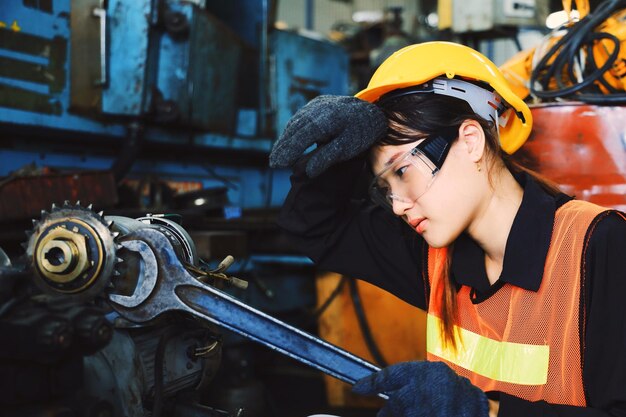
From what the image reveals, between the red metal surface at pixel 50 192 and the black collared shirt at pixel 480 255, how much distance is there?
36.5 inches

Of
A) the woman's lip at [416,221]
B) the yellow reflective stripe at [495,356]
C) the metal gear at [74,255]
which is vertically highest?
the woman's lip at [416,221]

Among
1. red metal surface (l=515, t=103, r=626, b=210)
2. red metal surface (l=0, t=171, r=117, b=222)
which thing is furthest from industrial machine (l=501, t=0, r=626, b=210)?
red metal surface (l=0, t=171, r=117, b=222)

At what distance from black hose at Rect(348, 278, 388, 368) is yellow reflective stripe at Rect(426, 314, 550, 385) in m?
1.55

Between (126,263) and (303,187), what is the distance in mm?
548

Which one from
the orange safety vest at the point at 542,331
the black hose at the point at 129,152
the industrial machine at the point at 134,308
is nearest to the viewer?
the industrial machine at the point at 134,308

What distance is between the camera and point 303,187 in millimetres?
1456

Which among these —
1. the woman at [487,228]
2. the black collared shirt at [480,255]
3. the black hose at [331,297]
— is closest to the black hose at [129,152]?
the black hose at [331,297]

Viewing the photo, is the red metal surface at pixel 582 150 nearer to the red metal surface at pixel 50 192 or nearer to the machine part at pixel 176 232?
the machine part at pixel 176 232

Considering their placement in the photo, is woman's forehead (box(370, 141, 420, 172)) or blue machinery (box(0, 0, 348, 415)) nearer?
woman's forehead (box(370, 141, 420, 172))

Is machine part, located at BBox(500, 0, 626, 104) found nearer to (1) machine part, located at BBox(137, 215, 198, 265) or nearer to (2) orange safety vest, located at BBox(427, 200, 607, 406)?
(2) orange safety vest, located at BBox(427, 200, 607, 406)

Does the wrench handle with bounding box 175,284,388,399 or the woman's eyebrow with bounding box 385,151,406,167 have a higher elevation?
the woman's eyebrow with bounding box 385,151,406,167

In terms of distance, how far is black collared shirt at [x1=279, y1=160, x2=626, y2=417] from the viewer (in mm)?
1022

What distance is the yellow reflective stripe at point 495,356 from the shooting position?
44.9 inches

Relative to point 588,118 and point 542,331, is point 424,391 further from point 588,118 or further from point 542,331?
point 588,118
